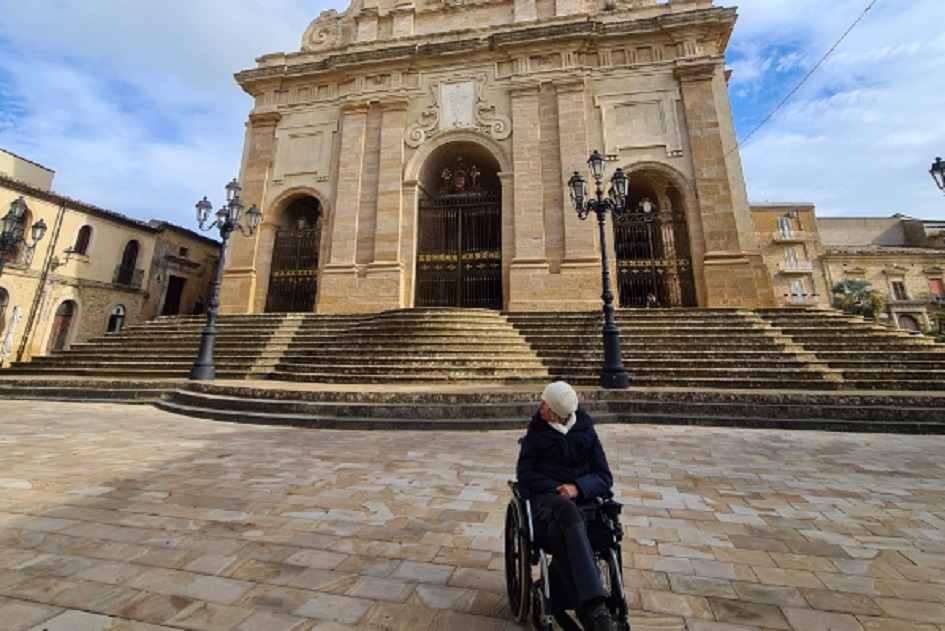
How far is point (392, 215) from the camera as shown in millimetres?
14531

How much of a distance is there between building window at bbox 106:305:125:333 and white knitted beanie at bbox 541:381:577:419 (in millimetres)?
24707

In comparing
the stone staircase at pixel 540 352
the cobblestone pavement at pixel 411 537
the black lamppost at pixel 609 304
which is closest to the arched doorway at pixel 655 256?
the stone staircase at pixel 540 352

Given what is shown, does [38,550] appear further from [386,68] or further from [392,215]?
[386,68]

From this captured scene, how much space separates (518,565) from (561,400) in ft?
2.40

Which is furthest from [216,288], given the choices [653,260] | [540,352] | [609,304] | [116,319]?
[116,319]

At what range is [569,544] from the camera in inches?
57.7

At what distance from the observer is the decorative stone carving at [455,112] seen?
1489 centimetres

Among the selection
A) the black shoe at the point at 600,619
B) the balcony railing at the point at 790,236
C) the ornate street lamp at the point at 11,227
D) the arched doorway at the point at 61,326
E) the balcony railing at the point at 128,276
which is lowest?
the black shoe at the point at 600,619

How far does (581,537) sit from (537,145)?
1441cm

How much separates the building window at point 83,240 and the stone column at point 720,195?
25.6 m

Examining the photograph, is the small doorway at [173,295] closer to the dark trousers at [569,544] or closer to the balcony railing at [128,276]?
the balcony railing at [128,276]

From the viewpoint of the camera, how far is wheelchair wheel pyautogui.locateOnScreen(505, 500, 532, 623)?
1.65 meters

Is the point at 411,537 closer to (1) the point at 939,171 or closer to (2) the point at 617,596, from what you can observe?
(2) the point at 617,596

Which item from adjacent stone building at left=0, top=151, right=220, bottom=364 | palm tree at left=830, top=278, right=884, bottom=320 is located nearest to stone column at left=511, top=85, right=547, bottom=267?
adjacent stone building at left=0, top=151, right=220, bottom=364
